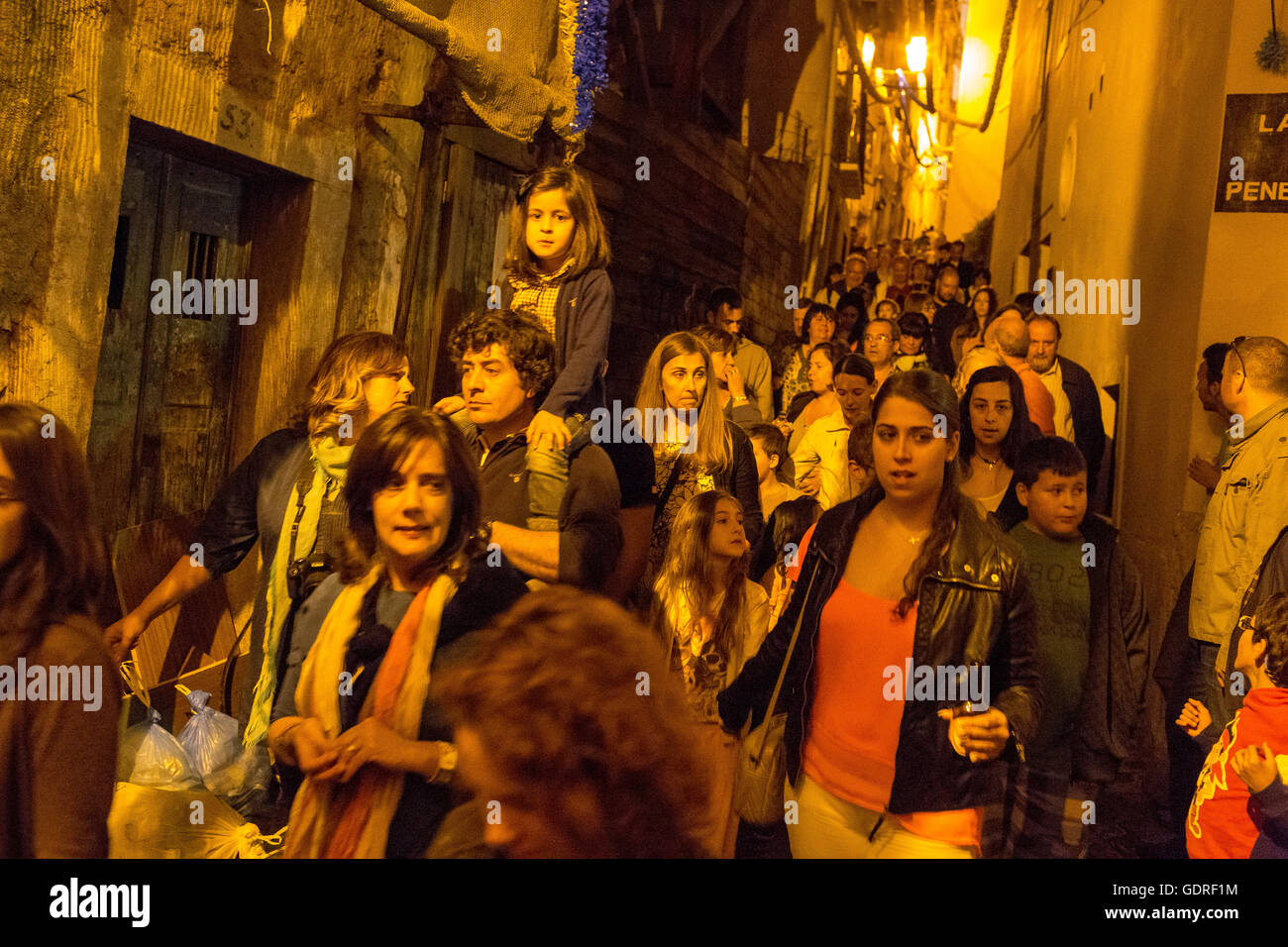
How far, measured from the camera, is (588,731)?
7.64ft

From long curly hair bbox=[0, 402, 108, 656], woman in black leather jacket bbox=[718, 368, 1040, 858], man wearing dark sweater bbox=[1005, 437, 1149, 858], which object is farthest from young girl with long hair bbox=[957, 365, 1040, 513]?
long curly hair bbox=[0, 402, 108, 656]

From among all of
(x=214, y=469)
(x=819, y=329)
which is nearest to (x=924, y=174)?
(x=819, y=329)

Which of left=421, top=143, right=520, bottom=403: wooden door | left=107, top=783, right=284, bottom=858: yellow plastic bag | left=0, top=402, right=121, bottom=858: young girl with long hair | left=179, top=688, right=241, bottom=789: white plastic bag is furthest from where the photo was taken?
left=421, top=143, right=520, bottom=403: wooden door

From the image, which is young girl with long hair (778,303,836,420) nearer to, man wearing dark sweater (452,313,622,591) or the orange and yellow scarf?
man wearing dark sweater (452,313,622,591)

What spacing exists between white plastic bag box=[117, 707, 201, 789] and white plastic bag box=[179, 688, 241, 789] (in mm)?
49

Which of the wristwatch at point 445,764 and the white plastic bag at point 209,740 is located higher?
the wristwatch at point 445,764

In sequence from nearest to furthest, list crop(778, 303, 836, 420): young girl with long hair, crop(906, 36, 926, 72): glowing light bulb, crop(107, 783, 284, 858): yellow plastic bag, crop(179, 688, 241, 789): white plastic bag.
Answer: crop(107, 783, 284, 858): yellow plastic bag < crop(179, 688, 241, 789): white plastic bag < crop(778, 303, 836, 420): young girl with long hair < crop(906, 36, 926, 72): glowing light bulb

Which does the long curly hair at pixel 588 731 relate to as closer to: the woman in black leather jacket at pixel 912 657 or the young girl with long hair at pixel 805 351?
the woman in black leather jacket at pixel 912 657

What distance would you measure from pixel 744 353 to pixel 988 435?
3.39 m

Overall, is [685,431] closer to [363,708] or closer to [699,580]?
[699,580]

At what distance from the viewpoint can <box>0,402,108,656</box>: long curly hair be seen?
9.21ft

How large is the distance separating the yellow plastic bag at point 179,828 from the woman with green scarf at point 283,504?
246 millimetres

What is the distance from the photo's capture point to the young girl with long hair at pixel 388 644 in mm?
2941

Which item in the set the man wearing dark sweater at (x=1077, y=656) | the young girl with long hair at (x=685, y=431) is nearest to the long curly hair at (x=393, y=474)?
the young girl with long hair at (x=685, y=431)
